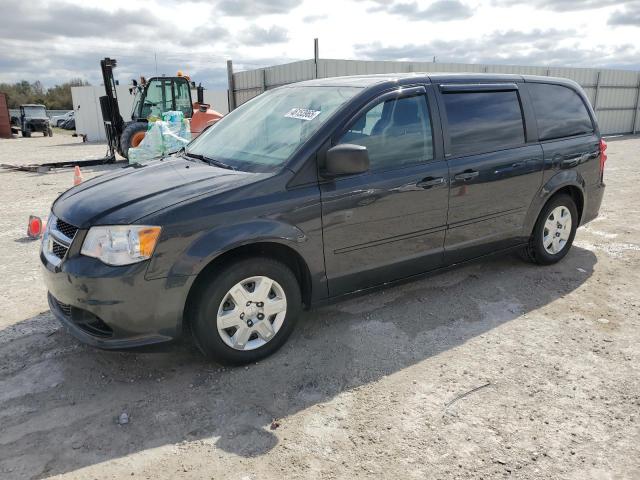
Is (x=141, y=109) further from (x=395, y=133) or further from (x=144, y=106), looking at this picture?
(x=395, y=133)

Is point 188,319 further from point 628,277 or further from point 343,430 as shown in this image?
point 628,277

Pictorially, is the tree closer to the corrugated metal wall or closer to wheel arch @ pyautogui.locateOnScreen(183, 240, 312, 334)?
the corrugated metal wall

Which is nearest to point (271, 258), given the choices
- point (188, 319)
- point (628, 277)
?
point (188, 319)

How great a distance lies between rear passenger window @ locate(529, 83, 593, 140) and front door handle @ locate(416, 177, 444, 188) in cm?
141

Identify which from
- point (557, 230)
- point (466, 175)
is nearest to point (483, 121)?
point (466, 175)

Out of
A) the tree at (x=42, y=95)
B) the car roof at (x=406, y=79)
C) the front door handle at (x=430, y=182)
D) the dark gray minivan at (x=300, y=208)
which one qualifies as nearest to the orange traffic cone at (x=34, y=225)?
the dark gray minivan at (x=300, y=208)

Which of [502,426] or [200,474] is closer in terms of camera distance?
[200,474]

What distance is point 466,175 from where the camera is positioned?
405 cm

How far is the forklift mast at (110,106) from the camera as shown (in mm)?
13344

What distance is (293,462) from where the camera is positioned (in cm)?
249

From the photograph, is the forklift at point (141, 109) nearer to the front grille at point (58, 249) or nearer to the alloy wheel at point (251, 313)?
the front grille at point (58, 249)

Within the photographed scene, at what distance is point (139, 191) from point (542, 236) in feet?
12.2

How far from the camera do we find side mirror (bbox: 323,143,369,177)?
324cm

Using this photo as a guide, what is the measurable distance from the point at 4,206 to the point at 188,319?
23.0 ft
